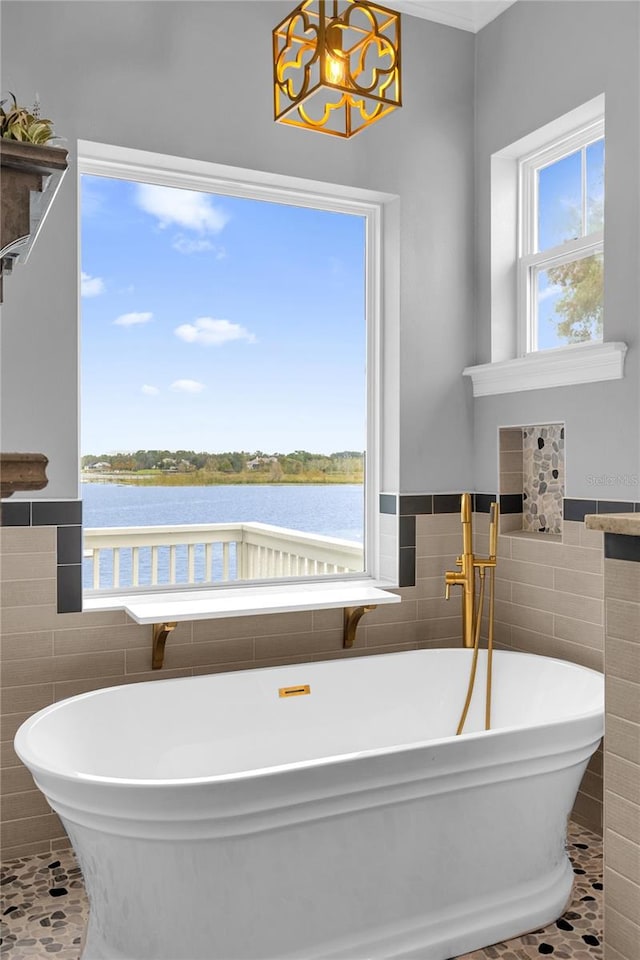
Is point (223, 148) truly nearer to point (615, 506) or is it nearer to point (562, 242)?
point (562, 242)

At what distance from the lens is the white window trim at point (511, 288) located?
2.84 m

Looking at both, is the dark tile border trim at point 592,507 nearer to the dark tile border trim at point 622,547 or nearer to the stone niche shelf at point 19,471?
the dark tile border trim at point 622,547

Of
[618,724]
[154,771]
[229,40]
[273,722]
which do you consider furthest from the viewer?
[229,40]

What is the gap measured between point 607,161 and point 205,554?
204cm

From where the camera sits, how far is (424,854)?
1.97 metres

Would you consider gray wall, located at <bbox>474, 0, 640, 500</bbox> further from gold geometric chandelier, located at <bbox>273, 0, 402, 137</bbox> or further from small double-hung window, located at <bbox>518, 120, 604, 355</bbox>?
gold geometric chandelier, located at <bbox>273, 0, 402, 137</bbox>

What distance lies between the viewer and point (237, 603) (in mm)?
2730

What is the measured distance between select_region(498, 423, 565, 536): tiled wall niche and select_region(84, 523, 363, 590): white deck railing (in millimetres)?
730

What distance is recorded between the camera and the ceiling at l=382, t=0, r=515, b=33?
10.2 ft

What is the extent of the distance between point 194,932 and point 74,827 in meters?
0.37

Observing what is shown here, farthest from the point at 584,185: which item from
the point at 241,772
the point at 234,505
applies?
the point at 241,772

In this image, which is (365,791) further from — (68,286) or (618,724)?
(68,286)

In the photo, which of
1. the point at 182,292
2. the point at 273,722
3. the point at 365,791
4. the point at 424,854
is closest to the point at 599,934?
the point at 424,854

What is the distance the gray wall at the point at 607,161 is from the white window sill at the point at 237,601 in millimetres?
797
